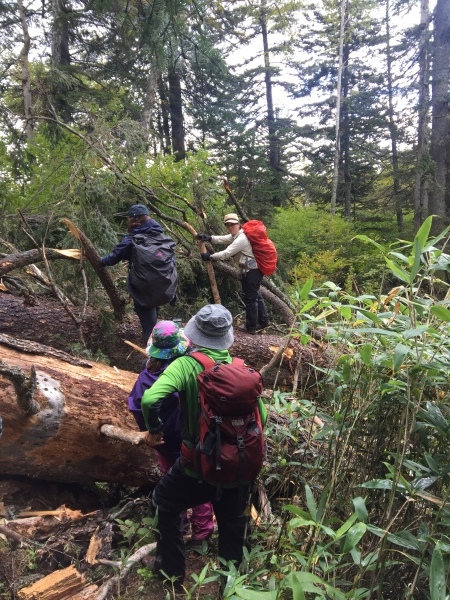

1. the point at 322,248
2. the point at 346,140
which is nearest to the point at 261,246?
the point at 322,248

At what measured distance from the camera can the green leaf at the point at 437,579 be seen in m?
1.34

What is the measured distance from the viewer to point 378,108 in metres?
19.2

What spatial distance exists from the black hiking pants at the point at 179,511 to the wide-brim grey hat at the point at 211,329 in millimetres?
765

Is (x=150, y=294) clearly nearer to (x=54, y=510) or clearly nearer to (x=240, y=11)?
(x=54, y=510)

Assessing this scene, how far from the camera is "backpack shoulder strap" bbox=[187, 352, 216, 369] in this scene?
2.44 m

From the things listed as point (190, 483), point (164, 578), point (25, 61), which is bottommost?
point (164, 578)

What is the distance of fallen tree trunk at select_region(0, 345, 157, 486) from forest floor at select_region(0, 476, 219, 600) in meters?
0.18

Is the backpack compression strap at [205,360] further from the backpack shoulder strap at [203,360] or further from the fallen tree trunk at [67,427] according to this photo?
the fallen tree trunk at [67,427]

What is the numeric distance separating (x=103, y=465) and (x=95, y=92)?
9.60 metres

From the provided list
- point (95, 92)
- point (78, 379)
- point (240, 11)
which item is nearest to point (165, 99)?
point (240, 11)

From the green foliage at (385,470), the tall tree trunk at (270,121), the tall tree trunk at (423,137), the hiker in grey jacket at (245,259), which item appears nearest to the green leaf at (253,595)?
the green foliage at (385,470)

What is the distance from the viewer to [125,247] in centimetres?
457

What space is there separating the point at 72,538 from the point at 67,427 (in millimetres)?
774

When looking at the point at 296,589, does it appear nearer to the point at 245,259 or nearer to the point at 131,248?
the point at 131,248
